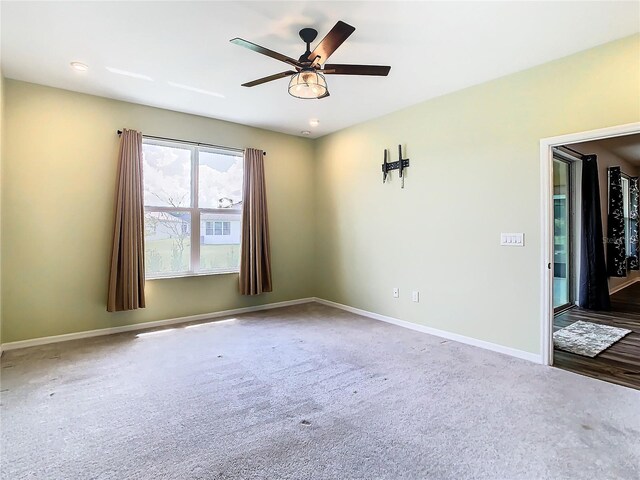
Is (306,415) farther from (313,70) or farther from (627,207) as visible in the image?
(627,207)

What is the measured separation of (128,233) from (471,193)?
4.03m

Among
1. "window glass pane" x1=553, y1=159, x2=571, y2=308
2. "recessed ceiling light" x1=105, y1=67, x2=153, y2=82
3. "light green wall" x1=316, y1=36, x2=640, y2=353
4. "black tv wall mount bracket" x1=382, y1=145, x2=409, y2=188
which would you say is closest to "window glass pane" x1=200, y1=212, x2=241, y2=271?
"light green wall" x1=316, y1=36, x2=640, y2=353

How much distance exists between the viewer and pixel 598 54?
9.30 ft

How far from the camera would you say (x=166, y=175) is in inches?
179

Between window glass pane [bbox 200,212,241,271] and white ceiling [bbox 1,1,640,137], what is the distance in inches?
69.1

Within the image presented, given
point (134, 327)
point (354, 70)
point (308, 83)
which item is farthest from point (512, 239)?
point (134, 327)

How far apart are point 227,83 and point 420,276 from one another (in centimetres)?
319

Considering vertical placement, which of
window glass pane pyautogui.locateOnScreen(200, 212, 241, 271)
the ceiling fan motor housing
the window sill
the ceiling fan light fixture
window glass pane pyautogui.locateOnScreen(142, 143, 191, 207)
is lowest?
the window sill

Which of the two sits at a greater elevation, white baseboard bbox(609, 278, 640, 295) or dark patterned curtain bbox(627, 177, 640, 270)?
dark patterned curtain bbox(627, 177, 640, 270)

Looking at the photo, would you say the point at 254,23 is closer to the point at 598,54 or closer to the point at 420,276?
the point at 598,54

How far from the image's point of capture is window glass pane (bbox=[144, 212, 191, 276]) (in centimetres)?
439

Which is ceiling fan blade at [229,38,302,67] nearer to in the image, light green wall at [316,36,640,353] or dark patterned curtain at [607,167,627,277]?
light green wall at [316,36,640,353]

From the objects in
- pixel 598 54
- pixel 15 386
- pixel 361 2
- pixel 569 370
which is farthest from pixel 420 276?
pixel 15 386

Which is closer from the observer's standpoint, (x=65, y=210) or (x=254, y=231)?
(x=65, y=210)
